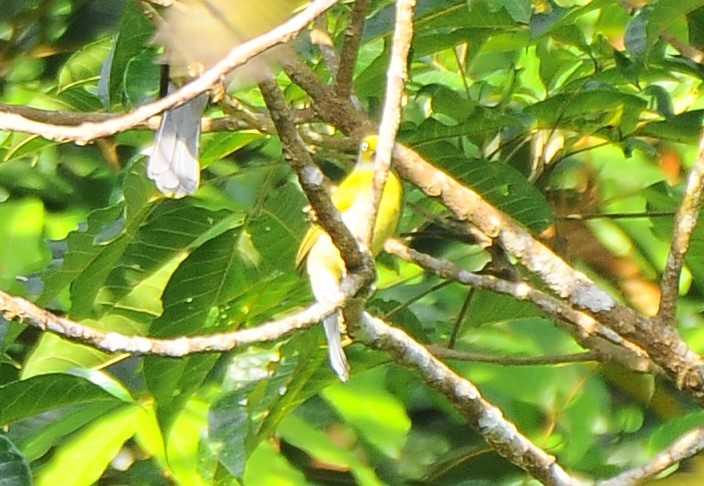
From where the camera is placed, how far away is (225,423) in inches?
61.5

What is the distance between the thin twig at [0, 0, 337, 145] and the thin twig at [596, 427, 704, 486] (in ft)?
1.87

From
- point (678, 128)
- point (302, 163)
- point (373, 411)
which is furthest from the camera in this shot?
point (373, 411)

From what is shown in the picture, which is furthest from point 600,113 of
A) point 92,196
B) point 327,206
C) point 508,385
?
point 92,196

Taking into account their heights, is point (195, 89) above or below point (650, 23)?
above

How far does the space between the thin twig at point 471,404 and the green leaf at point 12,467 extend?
0.39 metres

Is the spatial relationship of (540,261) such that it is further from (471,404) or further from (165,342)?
(165,342)

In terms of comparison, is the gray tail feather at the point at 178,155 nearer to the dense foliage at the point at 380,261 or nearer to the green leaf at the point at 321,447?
the dense foliage at the point at 380,261

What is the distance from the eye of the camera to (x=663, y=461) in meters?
1.28

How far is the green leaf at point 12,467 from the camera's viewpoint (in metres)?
1.30

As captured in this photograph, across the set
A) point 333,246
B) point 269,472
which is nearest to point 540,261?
point 333,246

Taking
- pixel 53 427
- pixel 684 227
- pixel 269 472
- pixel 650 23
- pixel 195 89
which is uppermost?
pixel 195 89

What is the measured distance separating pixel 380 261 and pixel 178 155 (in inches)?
16.3

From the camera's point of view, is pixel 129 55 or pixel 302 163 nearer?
pixel 302 163

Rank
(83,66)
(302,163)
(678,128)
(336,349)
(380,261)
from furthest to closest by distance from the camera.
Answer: (83,66) → (380,261) → (678,128) → (336,349) → (302,163)
